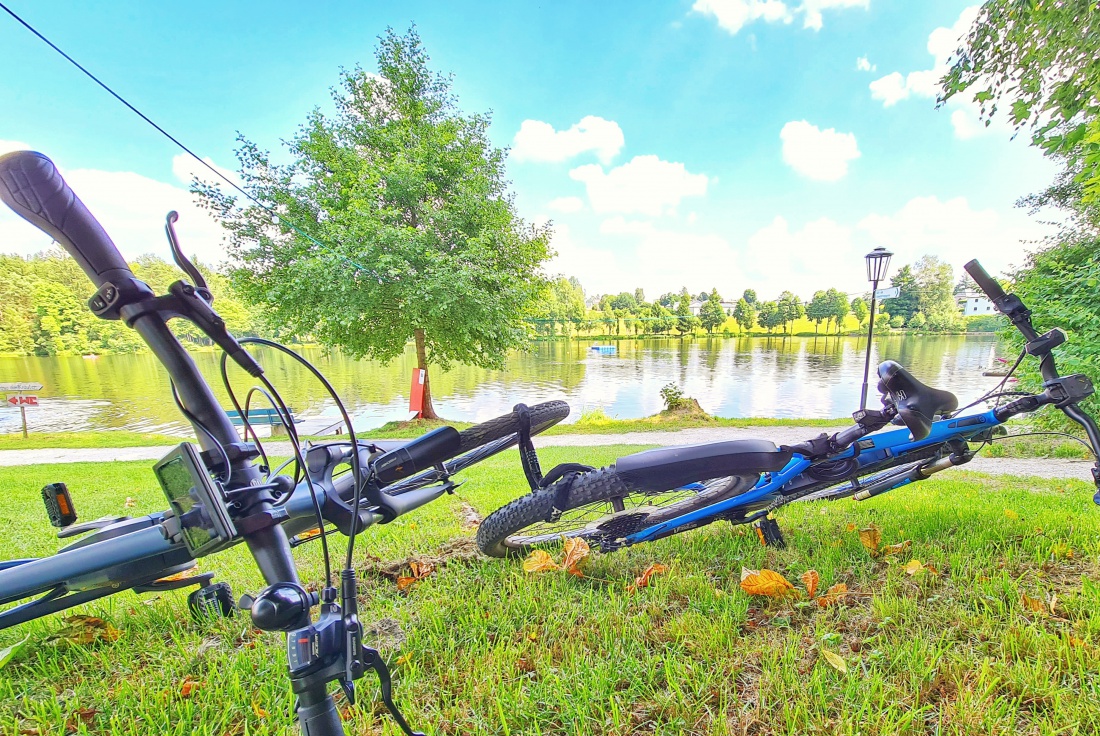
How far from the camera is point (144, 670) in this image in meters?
1.30

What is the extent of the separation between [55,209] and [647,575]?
211 centimetres

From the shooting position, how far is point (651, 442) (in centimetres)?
983

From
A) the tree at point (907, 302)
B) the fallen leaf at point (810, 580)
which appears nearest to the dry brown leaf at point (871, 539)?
the fallen leaf at point (810, 580)

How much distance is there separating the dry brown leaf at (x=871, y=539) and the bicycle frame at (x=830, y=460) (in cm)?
37

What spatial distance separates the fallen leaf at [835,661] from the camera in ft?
3.83

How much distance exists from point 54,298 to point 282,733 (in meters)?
18.2

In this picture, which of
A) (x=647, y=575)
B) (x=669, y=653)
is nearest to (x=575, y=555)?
(x=647, y=575)

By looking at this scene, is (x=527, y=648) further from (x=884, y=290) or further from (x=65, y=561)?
(x=884, y=290)

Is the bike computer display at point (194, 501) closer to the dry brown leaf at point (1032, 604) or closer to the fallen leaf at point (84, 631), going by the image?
the fallen leaf at point (84, 631)

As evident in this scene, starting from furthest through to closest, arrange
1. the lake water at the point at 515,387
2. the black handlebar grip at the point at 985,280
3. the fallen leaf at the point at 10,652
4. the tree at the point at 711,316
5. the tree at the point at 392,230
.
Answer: the tree at the point at 711,316
the lake water at the point at 515,387
the tree at the point at 392,230
the black handlebar grip at the point at 985,280
the fallen leaf at the point at 10,652

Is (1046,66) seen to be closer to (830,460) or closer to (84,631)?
(830,460)

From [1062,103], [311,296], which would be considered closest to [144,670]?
[1062,103]

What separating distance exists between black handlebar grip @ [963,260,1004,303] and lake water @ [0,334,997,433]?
11234mm

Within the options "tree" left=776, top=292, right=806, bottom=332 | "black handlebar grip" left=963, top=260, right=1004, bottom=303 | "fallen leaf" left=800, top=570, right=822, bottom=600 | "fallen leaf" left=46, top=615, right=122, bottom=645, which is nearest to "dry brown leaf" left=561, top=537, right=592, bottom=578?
"fallen leaf" left=800, top=570, right=822, bottom=600
